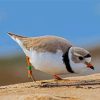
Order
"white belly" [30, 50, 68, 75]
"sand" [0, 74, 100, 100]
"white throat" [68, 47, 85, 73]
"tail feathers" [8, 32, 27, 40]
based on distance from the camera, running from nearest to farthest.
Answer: "sand" [0, 74, 100, 100]
"white belly" [30, 50, 68, 75]
"white throat" [68, 47, 85, 73]
"tail feathers" [8, 32, 27, 40]

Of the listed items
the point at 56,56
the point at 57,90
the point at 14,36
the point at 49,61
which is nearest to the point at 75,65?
the point at 56,56

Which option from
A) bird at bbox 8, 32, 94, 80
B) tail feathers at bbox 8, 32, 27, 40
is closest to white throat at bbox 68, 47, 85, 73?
bird at bbox 8, 32, 94, 80

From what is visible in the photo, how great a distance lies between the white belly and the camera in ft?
29.7

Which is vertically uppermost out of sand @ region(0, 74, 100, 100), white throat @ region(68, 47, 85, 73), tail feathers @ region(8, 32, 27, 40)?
tail feathers @ region(8, 32, 27, 40)

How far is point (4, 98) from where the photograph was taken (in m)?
8.16

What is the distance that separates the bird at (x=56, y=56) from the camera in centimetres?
910

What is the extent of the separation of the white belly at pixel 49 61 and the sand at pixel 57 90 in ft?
0.86

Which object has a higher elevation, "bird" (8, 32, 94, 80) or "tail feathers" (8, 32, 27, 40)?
"tail feathers" (8, 32, 27, 40)

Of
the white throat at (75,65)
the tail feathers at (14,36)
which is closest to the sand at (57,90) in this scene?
the white throat at (75,65)

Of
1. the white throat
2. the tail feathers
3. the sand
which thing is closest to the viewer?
the sand

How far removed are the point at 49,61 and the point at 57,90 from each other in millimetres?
639

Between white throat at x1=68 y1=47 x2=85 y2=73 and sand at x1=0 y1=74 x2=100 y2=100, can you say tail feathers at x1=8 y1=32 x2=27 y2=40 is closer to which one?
sand at x1=0 y1=74 x2=100 y2=100

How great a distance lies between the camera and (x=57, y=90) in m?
8.62

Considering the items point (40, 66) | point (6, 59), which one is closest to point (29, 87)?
point (40, 66)
